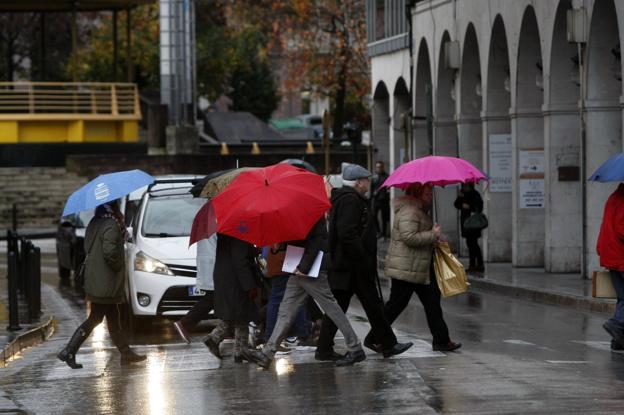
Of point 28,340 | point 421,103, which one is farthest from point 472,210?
point 421,103

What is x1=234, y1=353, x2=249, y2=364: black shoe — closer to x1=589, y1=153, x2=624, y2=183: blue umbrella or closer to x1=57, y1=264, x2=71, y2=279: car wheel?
x1=589, y1=153, x2=624, y2=183: blue umbrella

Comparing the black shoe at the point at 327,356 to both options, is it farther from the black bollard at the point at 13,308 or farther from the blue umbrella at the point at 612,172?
the black bollard at the point at 13,308

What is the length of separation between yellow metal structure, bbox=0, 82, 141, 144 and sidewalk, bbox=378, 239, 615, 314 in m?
30.5

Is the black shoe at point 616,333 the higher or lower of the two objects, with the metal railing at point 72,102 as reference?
lower

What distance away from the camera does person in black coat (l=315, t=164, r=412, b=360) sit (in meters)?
14.0

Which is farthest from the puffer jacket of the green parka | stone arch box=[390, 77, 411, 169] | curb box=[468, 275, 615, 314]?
stone arch box=[390, 77, 411, 169]

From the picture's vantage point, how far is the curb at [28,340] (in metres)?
16.2

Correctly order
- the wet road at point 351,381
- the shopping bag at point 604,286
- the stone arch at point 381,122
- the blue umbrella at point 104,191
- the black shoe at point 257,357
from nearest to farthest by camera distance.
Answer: the wet road at point 351,381, the black shoe at point 257,357, the blue umbrella at point 104,191, the shopping bag at point 604,286, the stone arch at point 381,122

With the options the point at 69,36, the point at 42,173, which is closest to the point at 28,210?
the point at 42,173

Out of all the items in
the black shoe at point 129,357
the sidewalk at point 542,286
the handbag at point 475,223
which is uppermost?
the handbag at point 475,223

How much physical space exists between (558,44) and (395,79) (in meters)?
16.7

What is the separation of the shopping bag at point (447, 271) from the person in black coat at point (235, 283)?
1.72m

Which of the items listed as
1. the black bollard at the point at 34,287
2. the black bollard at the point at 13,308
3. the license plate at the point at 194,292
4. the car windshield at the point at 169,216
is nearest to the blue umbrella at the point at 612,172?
the license plate at the point at 194,292

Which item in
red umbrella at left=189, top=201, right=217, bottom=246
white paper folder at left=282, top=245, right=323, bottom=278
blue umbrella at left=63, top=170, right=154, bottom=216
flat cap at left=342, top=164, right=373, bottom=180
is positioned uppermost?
flat cap at left=342, top=164, right=373, bottom=180
